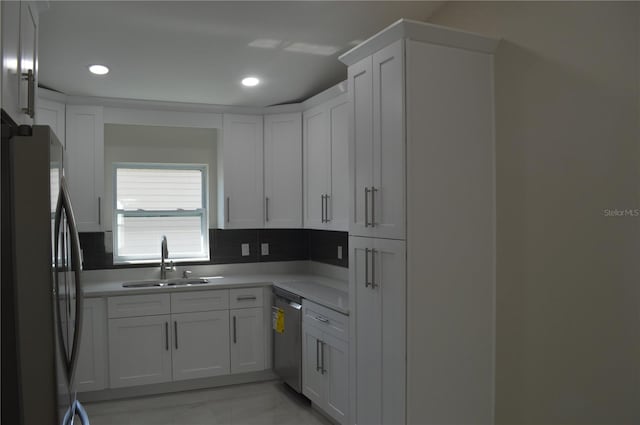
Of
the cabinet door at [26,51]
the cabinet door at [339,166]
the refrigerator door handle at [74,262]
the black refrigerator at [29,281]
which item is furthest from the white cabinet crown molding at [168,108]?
the black refrigerator at [29,281]

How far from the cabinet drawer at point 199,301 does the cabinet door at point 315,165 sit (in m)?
0.94

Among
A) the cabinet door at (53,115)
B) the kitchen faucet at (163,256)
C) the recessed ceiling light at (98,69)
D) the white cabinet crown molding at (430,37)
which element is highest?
the recessed ceiling light at (98,69)

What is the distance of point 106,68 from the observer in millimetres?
3631

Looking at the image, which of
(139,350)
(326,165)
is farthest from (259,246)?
(139,350)

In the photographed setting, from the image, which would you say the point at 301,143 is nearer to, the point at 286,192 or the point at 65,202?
the point at 286,192

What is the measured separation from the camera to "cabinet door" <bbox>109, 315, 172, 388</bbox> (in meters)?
3.95

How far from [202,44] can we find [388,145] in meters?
1.57

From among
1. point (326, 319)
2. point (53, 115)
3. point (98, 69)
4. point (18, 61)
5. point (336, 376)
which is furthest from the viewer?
point (53, 115)

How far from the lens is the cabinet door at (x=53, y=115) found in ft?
12.7

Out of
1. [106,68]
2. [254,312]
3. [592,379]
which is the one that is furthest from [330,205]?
[592,379]

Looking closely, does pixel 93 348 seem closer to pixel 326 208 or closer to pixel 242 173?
pixel 242 173

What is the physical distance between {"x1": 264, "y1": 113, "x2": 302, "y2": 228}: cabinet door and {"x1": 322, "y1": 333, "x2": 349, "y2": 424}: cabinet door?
4.67ft

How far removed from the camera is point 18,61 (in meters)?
1.64

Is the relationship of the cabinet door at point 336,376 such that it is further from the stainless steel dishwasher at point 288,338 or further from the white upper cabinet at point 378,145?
the white upper cabinet at point 378,145
